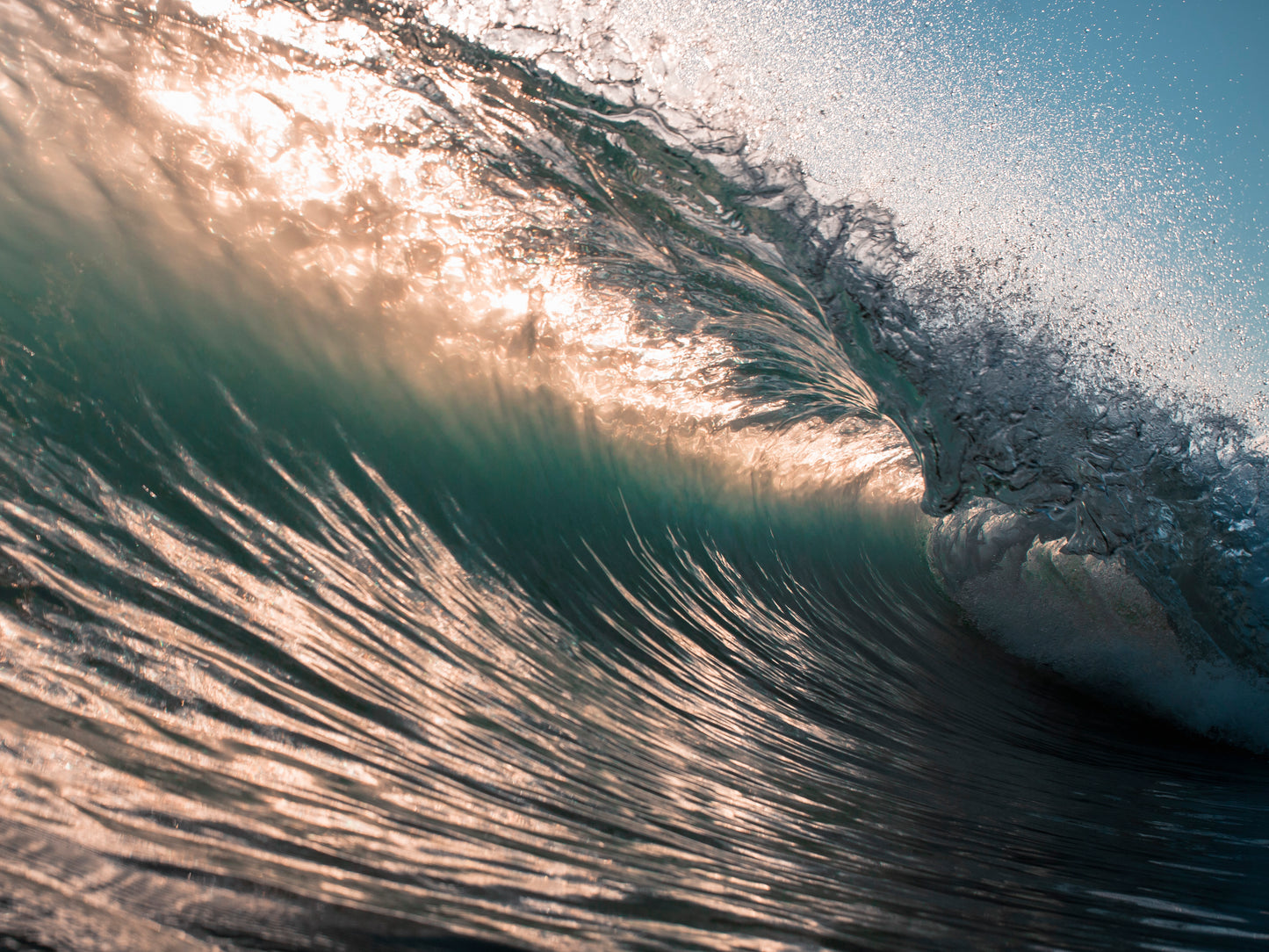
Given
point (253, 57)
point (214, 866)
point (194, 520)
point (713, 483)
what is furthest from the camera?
point (713, 483)

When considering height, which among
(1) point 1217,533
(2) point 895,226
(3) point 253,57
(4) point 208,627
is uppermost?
→ (2) point 895,226

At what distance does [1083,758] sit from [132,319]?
11.8 ft

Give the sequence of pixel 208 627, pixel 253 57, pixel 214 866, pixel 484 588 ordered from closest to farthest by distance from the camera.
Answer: pixel 214 866, pixel 208 627, pixel 484 588, pixel 253 57

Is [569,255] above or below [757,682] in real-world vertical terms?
above

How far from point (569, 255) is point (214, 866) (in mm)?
3027

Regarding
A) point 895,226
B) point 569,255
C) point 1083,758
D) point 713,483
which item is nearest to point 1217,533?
point 1083,758

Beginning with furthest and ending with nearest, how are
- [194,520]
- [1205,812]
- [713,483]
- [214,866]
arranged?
[713,483] < [1205,812] < [194,520] < [214,866]

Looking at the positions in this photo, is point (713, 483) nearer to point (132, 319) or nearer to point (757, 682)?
point (757, 682)

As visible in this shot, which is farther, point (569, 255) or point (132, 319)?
point (569, 255)

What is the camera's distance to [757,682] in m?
2.85

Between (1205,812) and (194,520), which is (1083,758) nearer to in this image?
(1205,812)

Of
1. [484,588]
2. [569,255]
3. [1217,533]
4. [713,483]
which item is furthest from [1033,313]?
[484,588]

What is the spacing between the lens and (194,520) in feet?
6.35

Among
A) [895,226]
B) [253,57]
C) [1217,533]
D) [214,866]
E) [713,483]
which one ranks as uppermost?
[895,226]
